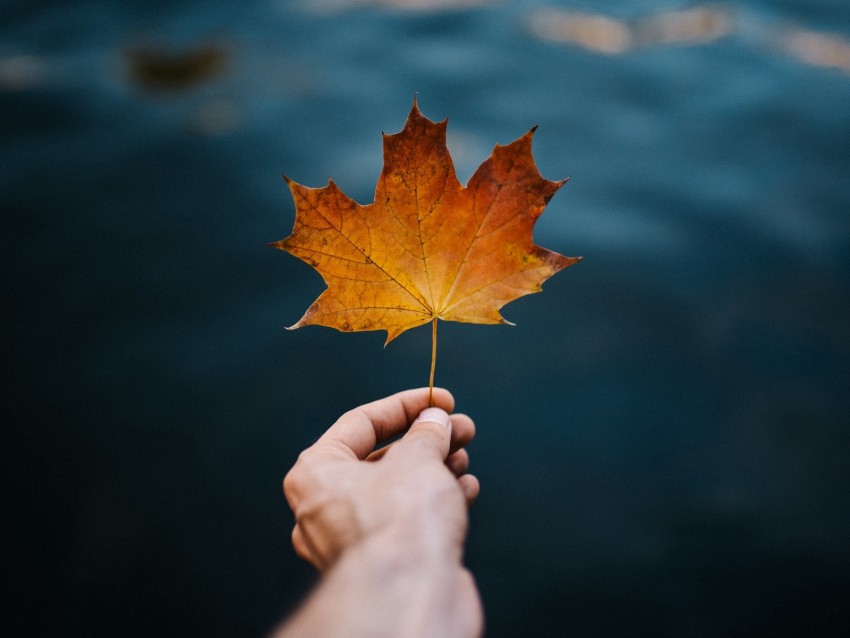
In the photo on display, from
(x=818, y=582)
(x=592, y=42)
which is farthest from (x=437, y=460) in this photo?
(x=592, y=42)

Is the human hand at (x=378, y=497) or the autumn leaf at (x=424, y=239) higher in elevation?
the autumn leaf at (x=424, y=239)

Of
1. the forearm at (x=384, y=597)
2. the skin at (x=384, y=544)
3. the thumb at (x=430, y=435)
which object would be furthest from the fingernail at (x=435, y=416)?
A: the forearm at (x=384, y=597)

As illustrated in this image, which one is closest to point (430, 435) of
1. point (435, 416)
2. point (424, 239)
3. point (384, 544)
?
point (435, 416)

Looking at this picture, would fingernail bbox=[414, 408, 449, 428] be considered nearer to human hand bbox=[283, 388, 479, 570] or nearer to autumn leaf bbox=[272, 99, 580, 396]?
human hand bbox=[283, 388, 479, 570]

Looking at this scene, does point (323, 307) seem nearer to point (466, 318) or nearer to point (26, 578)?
point (466, 318)

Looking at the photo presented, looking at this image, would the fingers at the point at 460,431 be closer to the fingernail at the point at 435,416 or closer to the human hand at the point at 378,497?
the fingernail at the point at 435,416

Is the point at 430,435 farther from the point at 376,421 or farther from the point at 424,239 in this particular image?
the point at 424,239
